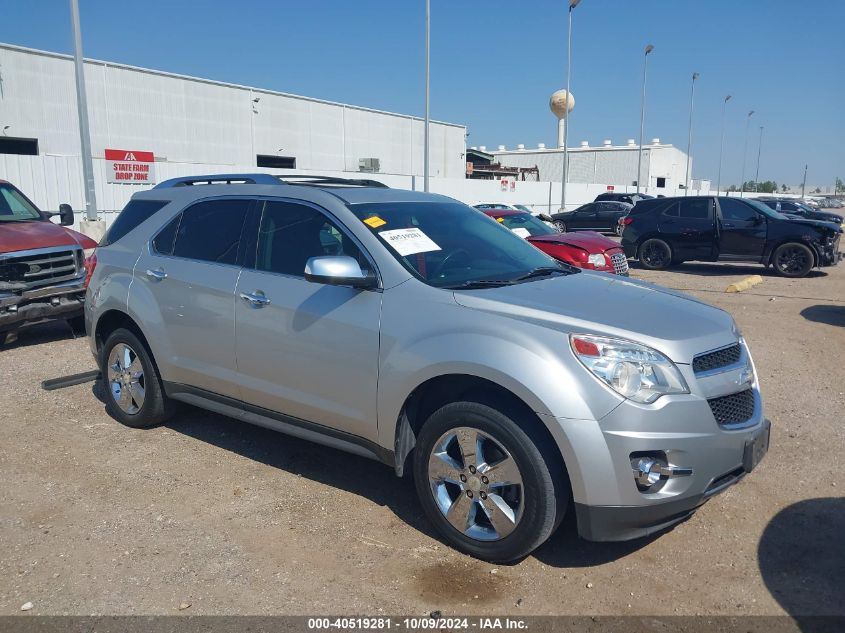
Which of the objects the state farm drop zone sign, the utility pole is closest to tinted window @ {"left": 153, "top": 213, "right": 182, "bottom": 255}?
the utility pole

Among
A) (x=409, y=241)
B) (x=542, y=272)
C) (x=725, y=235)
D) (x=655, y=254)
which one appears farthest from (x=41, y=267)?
(x=725, y=235)

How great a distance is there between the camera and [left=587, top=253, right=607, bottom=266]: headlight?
957cm

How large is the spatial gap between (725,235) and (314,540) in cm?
1414

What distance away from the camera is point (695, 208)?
52.4 ft

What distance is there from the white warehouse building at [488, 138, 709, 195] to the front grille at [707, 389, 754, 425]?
6572 cm

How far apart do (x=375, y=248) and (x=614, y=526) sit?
191 cm

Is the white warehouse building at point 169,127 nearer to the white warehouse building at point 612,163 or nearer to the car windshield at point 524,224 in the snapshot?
the car windshield at point 524,224

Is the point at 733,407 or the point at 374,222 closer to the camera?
the point at 733,407

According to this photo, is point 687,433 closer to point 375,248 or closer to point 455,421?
point 455,421

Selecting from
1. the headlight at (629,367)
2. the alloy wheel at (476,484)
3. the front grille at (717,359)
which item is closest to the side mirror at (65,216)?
the alloy wheel at (476,484)

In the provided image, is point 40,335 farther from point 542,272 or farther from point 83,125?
point 83,125

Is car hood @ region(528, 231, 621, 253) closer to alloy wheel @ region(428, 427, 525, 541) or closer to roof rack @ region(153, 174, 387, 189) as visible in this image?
roof rack @ region(153, 174, 387, 189)

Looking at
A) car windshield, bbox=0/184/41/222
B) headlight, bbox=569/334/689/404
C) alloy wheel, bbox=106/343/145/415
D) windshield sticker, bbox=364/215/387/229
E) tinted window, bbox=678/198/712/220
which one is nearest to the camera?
headlight, bbox=569/334/689/404

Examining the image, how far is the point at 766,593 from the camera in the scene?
3.19 metres
